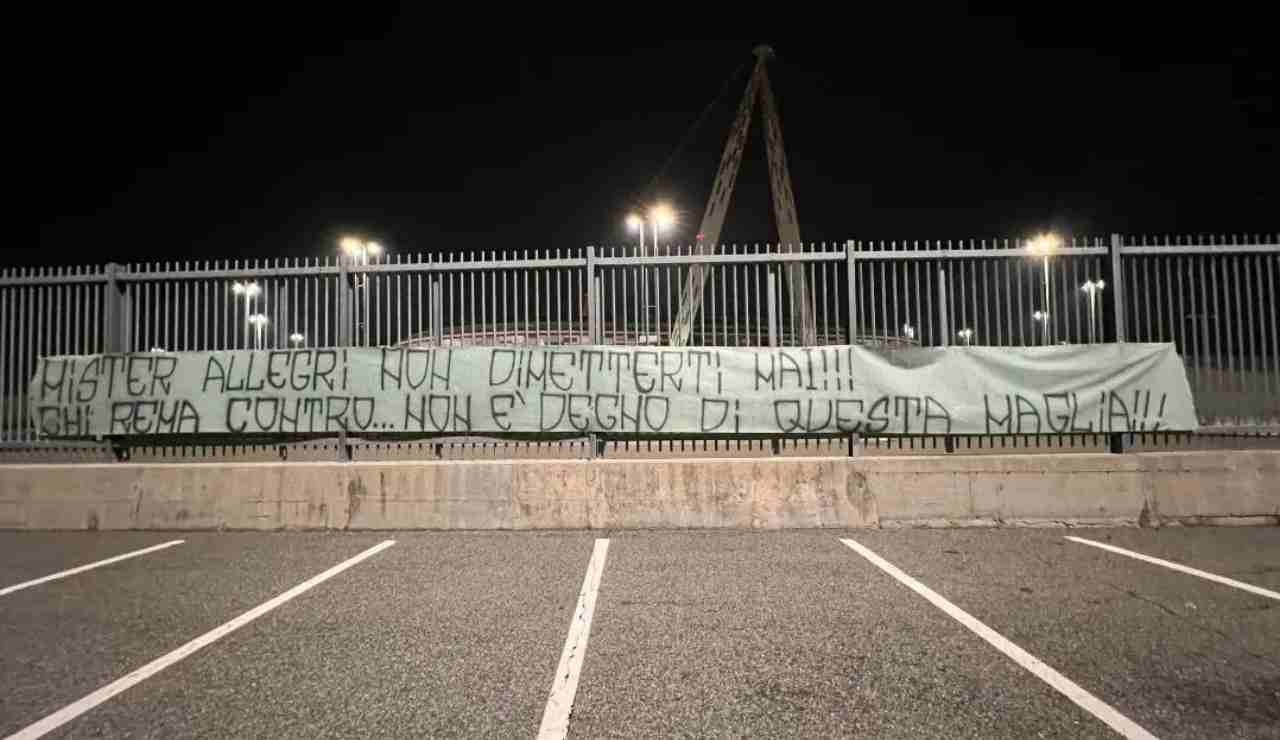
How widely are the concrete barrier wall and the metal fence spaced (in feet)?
4.27

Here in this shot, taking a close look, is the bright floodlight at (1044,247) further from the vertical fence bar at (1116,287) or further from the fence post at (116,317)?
the fence post at (116,317)

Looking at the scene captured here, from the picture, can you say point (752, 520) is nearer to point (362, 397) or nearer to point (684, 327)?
point (684, 327)

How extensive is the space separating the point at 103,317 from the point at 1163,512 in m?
12.0

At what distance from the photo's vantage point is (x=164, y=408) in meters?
7.30

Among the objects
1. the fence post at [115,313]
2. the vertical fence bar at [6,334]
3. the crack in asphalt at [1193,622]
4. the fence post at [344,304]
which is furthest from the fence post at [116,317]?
the crack in asphalt at [1193,622]

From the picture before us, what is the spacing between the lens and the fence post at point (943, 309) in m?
7.13

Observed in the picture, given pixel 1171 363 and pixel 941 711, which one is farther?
pixel 1171 363

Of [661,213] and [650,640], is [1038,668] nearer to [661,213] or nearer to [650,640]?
[650,640]

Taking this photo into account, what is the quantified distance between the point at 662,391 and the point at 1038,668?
4397 mm

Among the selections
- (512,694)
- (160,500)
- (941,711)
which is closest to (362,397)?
(160,500)

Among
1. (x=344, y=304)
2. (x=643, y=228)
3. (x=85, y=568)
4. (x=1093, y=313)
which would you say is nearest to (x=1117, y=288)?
(x=1093, y=313)

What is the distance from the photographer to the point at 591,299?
23.9ft

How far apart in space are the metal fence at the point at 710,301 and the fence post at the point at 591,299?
2 cm

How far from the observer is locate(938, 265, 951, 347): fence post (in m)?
7.13
